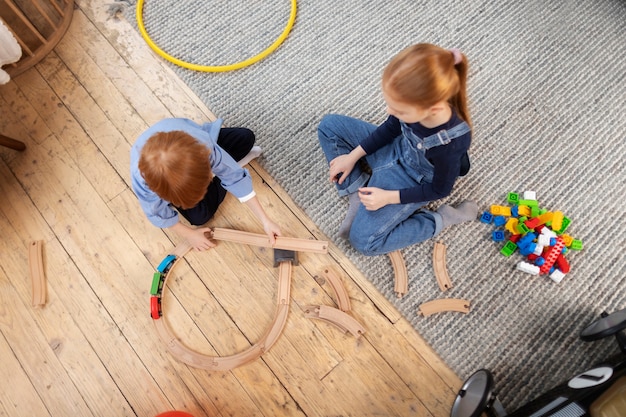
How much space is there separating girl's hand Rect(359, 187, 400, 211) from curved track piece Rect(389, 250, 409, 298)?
0.17 m

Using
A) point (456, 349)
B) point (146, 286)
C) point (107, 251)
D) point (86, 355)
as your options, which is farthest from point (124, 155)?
point (456, 349)

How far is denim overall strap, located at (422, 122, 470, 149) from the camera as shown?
0.88 m

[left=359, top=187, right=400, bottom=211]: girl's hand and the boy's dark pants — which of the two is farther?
the boy's dark pants

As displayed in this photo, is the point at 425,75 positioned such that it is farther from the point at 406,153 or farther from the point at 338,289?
the point at 338,289

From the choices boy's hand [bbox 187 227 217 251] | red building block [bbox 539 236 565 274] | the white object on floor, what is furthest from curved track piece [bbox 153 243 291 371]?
the white object on floor

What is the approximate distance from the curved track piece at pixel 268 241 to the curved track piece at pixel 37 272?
48cm

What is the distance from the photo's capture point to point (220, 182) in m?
1.20

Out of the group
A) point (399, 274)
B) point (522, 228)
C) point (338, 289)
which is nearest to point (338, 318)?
point (338, 289)

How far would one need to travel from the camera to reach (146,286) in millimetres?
1229

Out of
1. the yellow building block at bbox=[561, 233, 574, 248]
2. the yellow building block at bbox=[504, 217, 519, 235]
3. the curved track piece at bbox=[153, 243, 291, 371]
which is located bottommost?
the curved track piece at bbox=[153, 243, 291, 371]

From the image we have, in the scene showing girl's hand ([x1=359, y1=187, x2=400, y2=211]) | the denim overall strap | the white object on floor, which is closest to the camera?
the denim overall strap

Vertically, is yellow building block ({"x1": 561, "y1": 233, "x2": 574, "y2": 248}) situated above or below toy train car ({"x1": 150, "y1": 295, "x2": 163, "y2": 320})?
above

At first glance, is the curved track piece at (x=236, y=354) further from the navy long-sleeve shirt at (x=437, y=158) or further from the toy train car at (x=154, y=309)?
the navy long-sleeve shirt at (x=437, y=158)

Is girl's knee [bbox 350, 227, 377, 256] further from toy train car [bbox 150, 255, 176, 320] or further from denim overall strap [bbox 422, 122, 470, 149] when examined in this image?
toy train car [bbox 150, 255, 176, 320]
